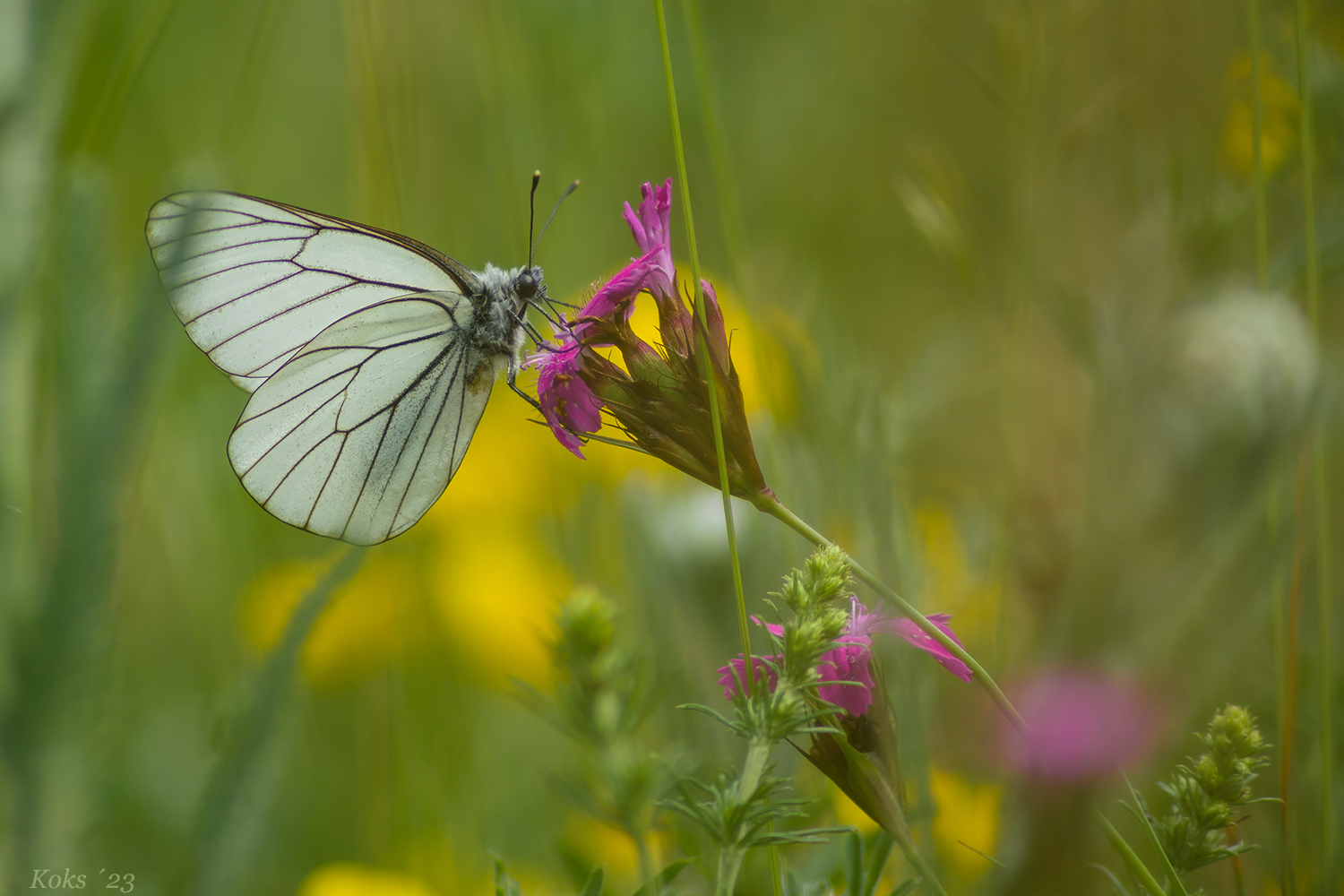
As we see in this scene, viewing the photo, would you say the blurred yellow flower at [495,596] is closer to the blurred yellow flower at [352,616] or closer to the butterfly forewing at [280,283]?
the blurred yellow flower at [352,616]

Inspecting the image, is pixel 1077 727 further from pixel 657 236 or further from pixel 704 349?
pixel 657 236

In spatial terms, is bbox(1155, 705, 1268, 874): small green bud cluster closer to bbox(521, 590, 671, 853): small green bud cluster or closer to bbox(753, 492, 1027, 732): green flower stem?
bbox(753, 492, 1027, 732): green flower stem

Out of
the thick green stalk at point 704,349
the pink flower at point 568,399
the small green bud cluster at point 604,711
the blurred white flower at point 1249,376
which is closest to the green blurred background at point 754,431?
the blurred white flower at point 1249,376

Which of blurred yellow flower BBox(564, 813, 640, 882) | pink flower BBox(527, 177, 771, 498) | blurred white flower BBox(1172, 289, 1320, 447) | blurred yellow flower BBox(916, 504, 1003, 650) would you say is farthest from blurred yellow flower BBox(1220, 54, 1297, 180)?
blurred yellow flower BBox(564, 813, 640, 882)

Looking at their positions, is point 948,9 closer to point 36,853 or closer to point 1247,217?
point 1247,217

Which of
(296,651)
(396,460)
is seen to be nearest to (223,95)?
(396,460)

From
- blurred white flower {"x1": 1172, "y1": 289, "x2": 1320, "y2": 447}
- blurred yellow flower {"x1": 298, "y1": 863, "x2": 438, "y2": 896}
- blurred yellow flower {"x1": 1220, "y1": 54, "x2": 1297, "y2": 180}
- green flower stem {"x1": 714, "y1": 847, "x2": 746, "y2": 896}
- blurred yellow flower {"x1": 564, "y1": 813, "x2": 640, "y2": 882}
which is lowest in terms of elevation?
blurred yellow flower {"x1": 298, "y1": 863, "x2": 438, "y2": 896}

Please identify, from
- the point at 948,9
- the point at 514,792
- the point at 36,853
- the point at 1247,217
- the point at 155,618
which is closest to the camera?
the point at 36,853
